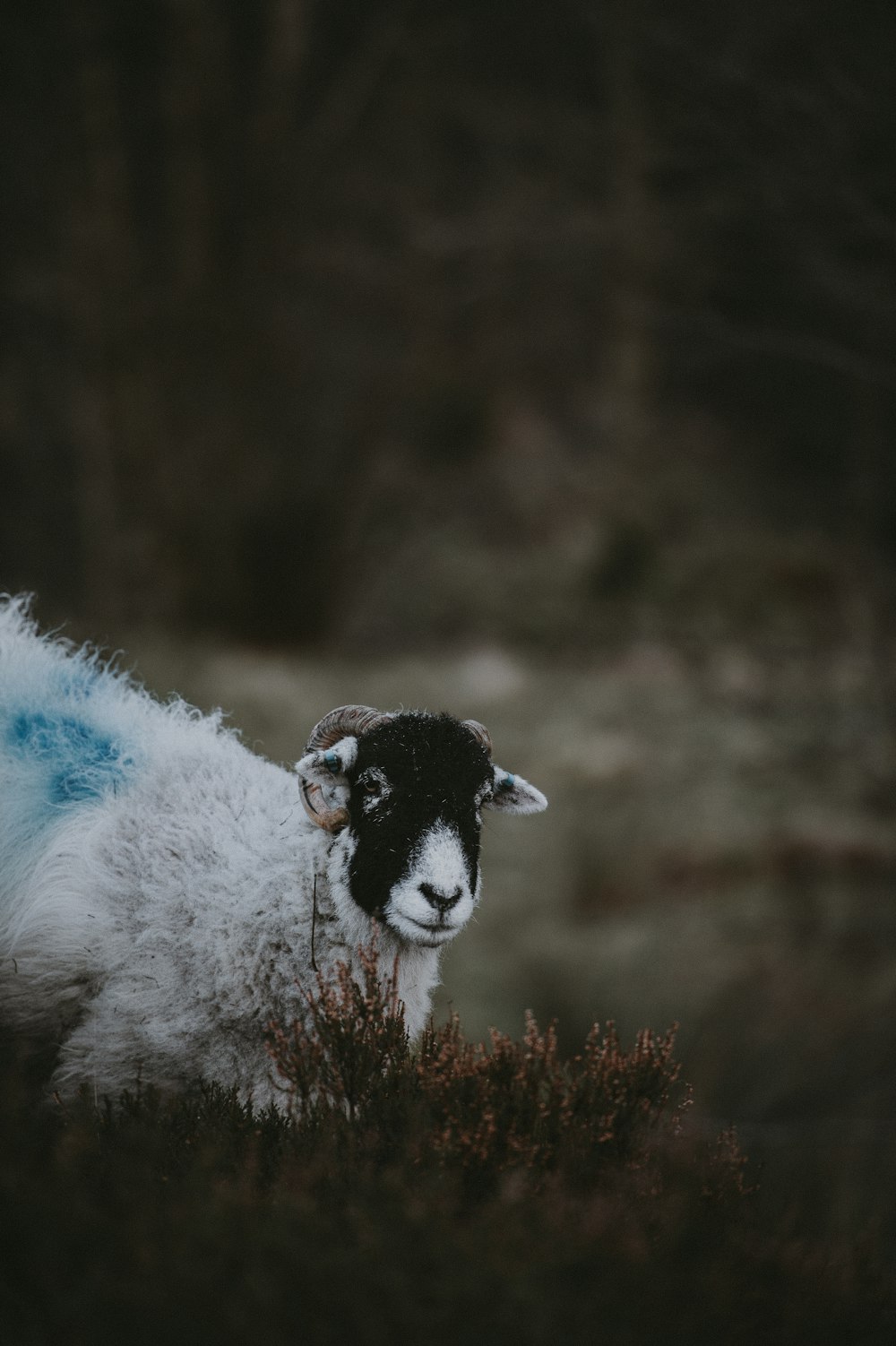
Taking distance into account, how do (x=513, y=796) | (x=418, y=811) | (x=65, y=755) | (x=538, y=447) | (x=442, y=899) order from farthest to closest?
(x=538, y=447)
(x=65, y=755)
(x=513, y=796)
(x=418, y=811)
(x=442, y=899)

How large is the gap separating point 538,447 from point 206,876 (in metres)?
19.0

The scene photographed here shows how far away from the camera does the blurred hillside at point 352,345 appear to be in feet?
46.6

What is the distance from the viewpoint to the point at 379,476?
19.2 m

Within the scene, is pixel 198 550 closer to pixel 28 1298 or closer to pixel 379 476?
pixel 379 476

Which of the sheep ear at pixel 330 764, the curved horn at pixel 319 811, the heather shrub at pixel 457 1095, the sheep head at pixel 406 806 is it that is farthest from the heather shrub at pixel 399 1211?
the sheep ear at pixel 330 764

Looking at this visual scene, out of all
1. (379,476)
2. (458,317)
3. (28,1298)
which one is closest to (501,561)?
(379,476)

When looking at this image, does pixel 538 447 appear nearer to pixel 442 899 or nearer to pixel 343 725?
pixel 343 725

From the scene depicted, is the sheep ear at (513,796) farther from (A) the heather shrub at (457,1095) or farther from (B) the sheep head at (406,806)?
(A) the heather shrub at (457,1095)

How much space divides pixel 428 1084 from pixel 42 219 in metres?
15.7

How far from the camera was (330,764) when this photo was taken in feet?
11.0

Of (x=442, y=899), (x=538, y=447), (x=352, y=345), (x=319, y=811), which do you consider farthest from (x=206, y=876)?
(x=538, y=447)

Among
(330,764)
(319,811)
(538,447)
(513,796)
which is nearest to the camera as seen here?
(330,764)

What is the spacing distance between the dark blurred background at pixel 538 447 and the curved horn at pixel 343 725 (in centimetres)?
583

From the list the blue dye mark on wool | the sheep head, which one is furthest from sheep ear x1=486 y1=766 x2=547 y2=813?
the blue dye mark on wool
